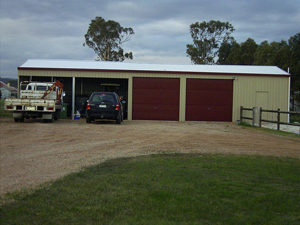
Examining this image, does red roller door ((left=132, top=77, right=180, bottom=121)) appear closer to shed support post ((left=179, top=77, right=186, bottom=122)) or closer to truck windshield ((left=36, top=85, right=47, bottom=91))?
shed support post ((left=179, top=77, right=186, bottom=122))

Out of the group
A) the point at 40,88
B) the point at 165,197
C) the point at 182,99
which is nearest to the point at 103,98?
the point at 40,88

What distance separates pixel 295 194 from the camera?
6.02 metres

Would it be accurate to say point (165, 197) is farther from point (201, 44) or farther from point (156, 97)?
point (201, 44)

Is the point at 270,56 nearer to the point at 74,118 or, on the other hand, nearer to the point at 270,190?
the point at 74,118

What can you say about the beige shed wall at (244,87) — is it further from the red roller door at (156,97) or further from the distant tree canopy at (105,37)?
the distant tree canopy at (105,37)

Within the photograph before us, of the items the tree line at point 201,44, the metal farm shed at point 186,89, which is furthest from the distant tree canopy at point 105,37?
the metal farm shed at point 186,89

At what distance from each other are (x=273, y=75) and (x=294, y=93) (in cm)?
1645

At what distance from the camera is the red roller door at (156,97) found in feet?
87.7

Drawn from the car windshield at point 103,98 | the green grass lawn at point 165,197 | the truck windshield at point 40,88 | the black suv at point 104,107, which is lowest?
the green grass lawn at point 165,197

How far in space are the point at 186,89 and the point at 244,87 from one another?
3.95 meters

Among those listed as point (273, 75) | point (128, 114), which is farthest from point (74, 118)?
point (273, 75)

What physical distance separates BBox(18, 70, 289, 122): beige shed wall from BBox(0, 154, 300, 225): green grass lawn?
1870 centimetres

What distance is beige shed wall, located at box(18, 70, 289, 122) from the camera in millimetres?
26578

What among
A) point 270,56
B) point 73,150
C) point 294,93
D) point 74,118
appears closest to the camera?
point 73,150
